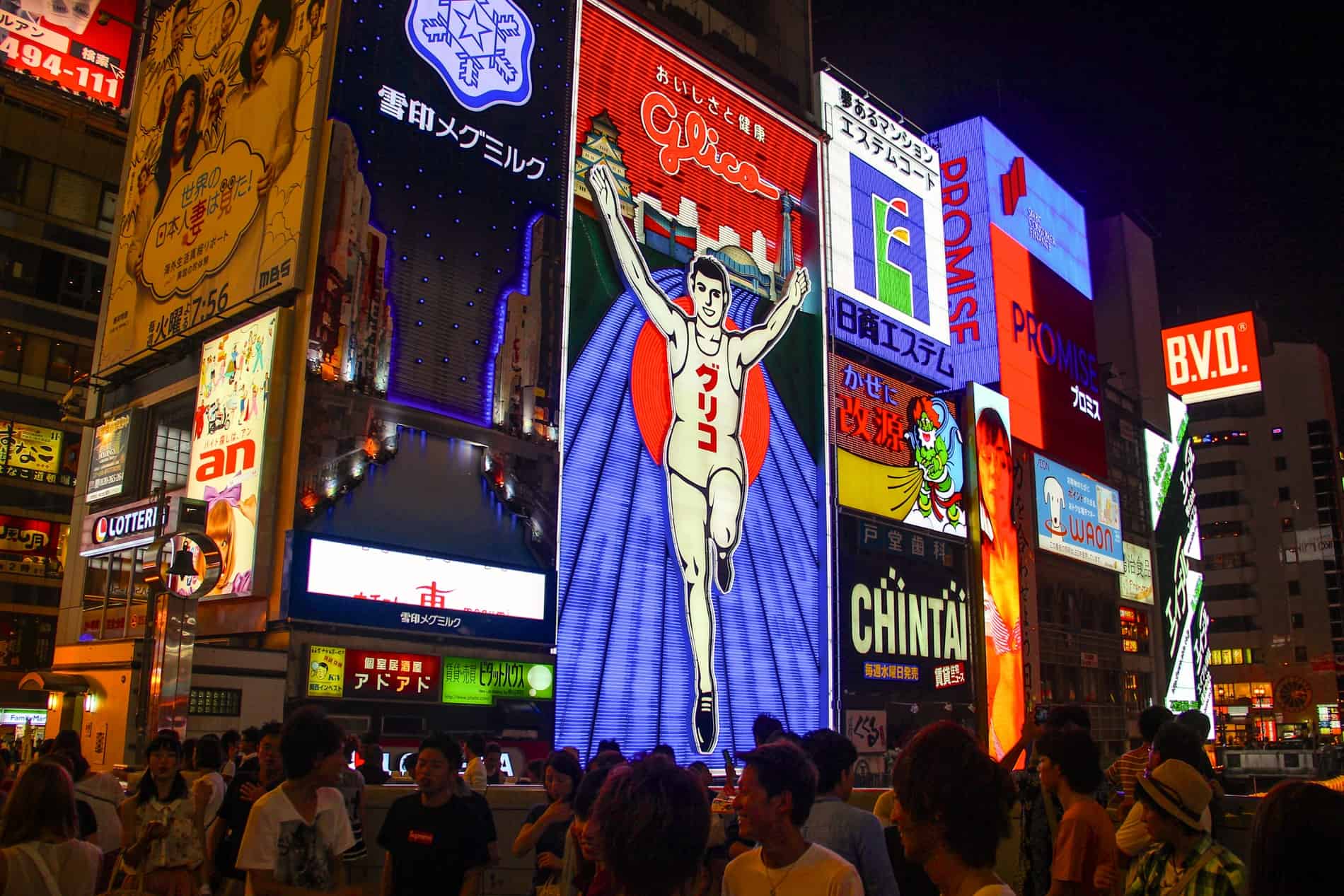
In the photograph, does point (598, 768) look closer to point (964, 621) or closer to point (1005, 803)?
point (1005, 803)

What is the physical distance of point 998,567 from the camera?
34656 millimetres

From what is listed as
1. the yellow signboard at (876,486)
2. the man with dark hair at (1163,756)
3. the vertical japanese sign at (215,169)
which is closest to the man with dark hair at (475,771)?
the man with dark hair at (1163,756)

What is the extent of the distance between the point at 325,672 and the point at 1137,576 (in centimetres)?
3910

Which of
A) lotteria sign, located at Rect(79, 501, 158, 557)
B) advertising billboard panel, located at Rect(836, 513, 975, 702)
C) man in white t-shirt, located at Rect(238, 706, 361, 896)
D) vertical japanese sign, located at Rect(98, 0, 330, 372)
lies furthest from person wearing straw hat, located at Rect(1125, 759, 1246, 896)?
advertising billboard panel, located at Rect(836, 513, 975, 702)

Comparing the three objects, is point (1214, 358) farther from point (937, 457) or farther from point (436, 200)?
point (436, 200)

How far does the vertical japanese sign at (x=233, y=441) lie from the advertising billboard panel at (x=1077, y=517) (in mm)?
28069

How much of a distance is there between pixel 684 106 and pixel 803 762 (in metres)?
24.5

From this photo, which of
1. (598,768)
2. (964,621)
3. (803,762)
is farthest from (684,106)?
(803,762)

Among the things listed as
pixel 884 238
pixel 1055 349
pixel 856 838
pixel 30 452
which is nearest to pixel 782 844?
pixel 856 838

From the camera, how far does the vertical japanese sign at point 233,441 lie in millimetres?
17922

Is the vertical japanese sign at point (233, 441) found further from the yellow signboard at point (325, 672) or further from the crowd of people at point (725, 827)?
the crowd of people at point (725, 827)

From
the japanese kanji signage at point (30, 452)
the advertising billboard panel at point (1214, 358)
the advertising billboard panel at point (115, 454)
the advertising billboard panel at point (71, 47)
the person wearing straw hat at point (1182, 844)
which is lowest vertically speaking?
the person wearing straw hat at point (1182, 844)

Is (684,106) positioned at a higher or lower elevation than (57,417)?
higher

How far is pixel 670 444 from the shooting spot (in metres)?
24.3
